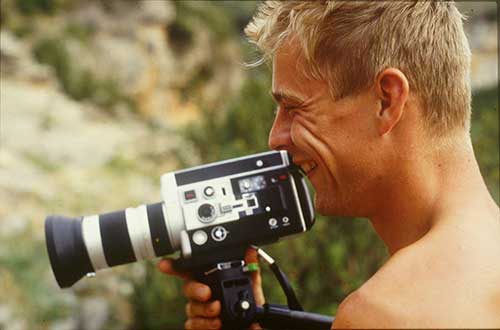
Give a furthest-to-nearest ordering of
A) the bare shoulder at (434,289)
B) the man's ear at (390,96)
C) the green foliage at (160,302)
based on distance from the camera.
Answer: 1. the green foliage at (160,302)
2. the man's ear at (390,96)
3. the bare shoulder at (434,289)

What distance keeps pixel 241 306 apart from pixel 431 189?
28.4 inches

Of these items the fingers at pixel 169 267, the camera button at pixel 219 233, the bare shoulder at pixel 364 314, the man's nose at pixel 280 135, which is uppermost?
the man's nose at pixel 280 135

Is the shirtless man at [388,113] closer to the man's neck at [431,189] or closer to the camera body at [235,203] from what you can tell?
the man's neck at [431,189]

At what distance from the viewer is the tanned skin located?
4.60 ft

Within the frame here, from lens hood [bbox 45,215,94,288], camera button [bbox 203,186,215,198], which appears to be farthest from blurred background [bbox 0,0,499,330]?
lens hood [bbox 45,215,94,288]

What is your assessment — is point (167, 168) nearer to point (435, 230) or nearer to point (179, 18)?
point (179, 18)

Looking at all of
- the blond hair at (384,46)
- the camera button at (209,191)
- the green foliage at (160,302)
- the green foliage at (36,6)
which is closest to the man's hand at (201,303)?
the camera button at (209,191)

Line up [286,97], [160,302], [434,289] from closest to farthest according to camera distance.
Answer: [434,289] → [286,97] → [160,302]

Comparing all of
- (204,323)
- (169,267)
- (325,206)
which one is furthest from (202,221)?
(325,206)

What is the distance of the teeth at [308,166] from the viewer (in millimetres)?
1909

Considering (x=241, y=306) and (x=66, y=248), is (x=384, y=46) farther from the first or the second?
(x=66, y=248)

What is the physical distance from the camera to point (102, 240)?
7.11 feet

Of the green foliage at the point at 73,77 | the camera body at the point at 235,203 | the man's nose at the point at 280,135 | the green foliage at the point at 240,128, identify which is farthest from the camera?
the green foliage at the point at 73,77

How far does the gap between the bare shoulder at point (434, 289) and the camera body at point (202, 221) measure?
0.68m
